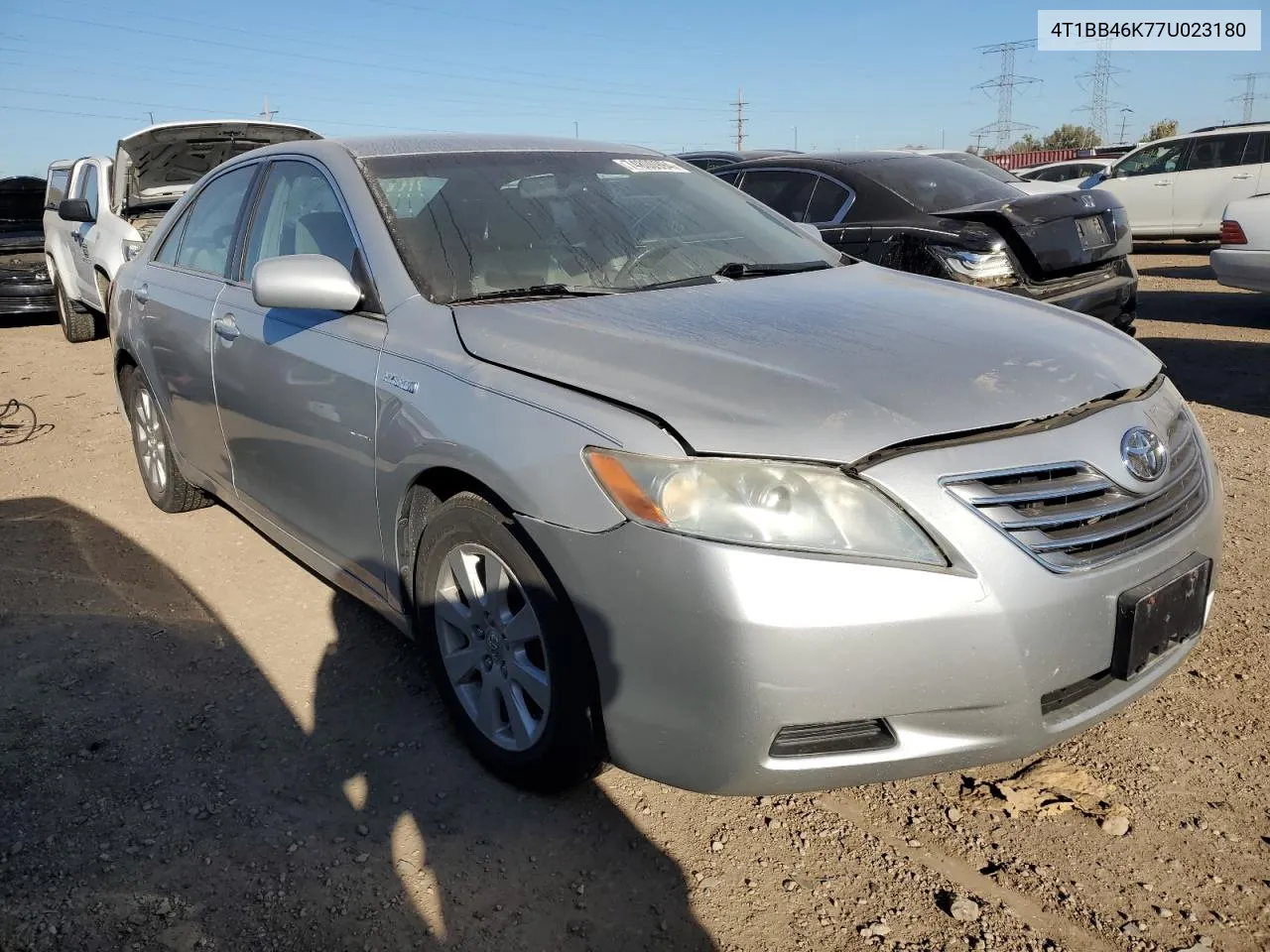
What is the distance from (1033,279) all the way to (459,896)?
4.73 m

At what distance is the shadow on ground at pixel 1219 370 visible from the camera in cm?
607

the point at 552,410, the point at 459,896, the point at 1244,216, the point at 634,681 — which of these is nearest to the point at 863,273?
the point at 552,410

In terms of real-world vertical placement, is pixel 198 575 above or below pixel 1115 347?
below

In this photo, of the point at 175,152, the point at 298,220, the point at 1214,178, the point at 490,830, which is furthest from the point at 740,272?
the point at 1214,178

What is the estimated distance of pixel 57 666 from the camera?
3383mm

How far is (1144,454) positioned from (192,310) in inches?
132

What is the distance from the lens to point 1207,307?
9.52 meters

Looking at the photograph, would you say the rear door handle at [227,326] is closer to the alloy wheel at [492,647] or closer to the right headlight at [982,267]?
the alloy wheel at [492,647]

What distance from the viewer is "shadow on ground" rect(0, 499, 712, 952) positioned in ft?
7.18

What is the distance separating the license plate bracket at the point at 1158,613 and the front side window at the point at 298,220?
7.41ft

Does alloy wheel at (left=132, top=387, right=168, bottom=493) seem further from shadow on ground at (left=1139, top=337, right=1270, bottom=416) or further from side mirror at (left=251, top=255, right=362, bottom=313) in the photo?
shadow on ground at (left=1139, top=337, right=1270, bottom=416)

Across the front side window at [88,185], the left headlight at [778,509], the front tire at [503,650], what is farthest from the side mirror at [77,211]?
the left headlight at [778,509]

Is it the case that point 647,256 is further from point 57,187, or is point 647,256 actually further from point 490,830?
point 57,187

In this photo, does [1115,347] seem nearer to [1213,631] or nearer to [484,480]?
[1213,631]
